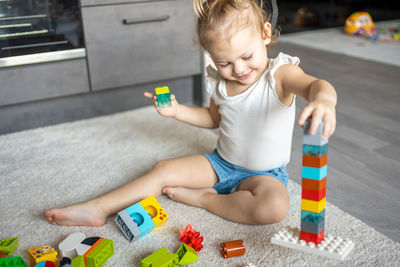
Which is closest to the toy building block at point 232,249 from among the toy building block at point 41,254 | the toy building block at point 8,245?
the toy building block at point 41,254

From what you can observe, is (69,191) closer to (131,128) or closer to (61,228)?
(61,228)

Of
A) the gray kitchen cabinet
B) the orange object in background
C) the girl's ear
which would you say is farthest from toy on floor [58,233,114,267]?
the orange object in background

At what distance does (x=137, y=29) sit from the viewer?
1628mm

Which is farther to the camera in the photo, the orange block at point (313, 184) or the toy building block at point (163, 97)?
the toy building block at point (163, 97)

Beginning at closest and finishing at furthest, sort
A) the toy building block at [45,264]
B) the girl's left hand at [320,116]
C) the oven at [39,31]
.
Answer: the girl's left hand at [320,116] → the toy building block at [45,264] → the oven at [39,31]

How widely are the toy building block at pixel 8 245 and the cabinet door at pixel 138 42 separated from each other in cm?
83

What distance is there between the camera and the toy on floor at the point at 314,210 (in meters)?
0.71

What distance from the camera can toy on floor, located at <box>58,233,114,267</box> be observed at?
84cm

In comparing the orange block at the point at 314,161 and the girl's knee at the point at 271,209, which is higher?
the orange block at the point at 314,161

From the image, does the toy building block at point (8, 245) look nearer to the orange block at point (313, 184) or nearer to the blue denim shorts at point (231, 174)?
the blue denim shorts at point (231, 174)

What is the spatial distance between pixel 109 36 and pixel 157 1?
9.5 inches

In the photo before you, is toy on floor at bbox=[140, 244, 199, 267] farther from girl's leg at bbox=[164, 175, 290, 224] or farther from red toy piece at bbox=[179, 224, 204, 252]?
girl's leg at bbox=[164, 175, 290, 224]

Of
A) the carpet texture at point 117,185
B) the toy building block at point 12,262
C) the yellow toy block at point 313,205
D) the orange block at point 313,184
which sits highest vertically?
the orange block at point 313,184

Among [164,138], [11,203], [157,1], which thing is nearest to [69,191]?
[11,203]
